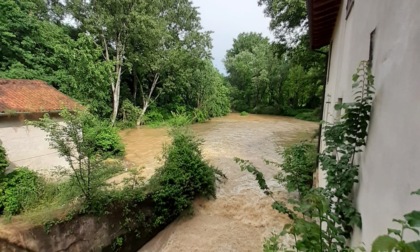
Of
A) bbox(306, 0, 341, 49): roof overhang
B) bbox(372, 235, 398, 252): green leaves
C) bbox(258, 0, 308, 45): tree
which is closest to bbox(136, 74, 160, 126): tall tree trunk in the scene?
bbox(258, 0, 308, 45): tree

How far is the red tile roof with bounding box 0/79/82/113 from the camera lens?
877cm

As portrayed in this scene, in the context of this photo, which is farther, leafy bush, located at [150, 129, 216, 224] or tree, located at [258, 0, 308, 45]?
tree, located at [258, 0, 308, 45]

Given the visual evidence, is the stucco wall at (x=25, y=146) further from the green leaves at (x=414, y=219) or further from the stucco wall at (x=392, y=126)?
the green leaves at (x=414, y=219)

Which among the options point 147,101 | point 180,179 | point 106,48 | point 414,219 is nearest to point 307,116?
point 147,101

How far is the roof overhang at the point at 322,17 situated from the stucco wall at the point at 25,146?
9428mm

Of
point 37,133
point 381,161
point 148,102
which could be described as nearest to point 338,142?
point 381,161

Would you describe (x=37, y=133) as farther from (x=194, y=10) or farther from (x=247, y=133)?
(x=194, y=10)

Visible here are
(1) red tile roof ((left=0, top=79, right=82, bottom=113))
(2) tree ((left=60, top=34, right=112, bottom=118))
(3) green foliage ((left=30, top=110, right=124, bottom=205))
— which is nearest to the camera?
(3) green foliage ((left=30, top=110, right=124, bottom=205))

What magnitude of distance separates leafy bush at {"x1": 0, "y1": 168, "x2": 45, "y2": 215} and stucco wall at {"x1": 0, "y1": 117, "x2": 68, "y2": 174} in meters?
1.18

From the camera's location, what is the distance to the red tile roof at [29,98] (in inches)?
345

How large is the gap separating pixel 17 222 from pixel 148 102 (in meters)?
17.7

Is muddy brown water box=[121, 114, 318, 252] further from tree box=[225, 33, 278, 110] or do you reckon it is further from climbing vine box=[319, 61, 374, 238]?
tree box=[225, 33, 278, 110]

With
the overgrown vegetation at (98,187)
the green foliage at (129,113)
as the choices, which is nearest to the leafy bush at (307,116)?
the green foliage at (129,113)

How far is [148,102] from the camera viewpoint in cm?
2280
